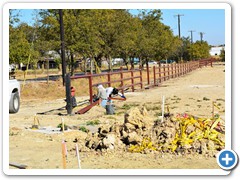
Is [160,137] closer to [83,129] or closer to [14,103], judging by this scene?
[83,129]

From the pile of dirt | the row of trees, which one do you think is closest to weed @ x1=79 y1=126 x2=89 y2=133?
the pile of dirt

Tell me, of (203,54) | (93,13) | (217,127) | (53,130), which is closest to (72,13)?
(93,13)

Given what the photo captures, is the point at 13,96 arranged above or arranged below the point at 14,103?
above

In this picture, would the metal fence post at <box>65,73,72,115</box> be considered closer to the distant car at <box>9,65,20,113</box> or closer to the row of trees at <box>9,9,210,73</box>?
the distant car at <box>9,65,20,113</box>
